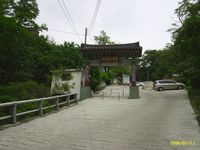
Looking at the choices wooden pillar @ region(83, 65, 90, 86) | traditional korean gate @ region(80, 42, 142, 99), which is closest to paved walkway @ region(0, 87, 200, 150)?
traditional korean gate @ region(80, 42, 142, 99)

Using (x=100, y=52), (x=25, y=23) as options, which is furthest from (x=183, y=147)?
(x=25, y=23)

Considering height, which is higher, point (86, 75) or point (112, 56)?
point (112, 56)

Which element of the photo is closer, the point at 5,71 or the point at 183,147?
the point at 183,147

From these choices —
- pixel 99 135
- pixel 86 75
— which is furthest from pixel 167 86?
pixel 99 135

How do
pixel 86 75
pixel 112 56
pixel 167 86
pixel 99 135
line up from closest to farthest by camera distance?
1. pixel 99 135
2. pixel 112 56
3. pixel 86 75
4. pixel 167 86

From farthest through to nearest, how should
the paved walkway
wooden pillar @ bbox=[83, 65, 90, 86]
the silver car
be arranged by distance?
the silver car
wooden pillar @ bbox=[83, 65, 90, 86]
the paved walkway

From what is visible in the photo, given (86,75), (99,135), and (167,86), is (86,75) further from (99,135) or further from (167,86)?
(99,135)

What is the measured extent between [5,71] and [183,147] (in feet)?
65.7

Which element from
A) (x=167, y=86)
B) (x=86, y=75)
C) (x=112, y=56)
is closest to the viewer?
(x=112, y=56)

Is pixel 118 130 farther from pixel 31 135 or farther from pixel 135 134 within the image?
pixel 31 135

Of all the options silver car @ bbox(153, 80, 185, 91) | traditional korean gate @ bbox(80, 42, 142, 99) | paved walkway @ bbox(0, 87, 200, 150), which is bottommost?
paved walkway @ bbox(0, 87, 200, 150)

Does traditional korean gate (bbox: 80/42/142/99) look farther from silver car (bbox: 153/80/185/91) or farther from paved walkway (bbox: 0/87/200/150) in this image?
paved walkway (bbox: 0/87/200/150)

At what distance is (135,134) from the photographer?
7887 mm

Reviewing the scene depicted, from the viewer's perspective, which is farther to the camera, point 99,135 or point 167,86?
point 167,86
